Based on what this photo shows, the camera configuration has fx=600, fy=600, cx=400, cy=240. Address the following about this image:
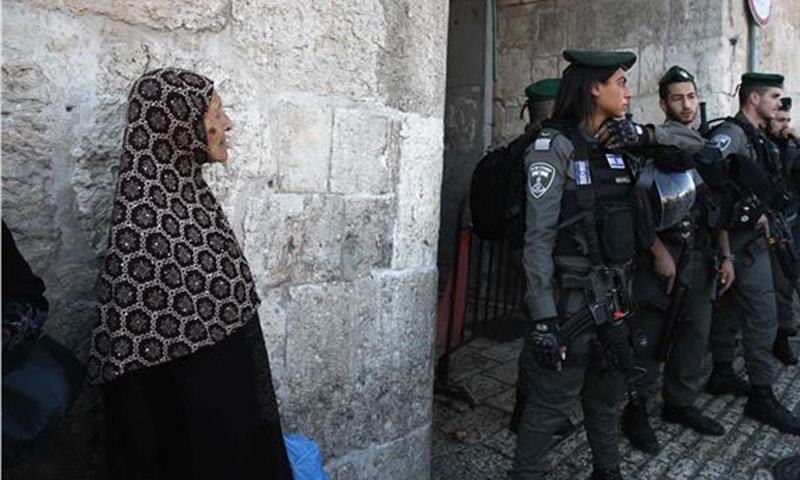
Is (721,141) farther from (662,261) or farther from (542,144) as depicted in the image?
(542,144)

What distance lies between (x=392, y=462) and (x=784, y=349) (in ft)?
11.5

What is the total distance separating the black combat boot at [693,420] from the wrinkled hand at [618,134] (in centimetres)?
176

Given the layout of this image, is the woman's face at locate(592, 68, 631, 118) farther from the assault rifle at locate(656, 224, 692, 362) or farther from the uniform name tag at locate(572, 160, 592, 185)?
the assault rifle at locate(656, 224, 692, 362)

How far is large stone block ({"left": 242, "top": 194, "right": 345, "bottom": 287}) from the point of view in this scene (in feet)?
6.40

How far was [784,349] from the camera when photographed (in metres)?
4.43

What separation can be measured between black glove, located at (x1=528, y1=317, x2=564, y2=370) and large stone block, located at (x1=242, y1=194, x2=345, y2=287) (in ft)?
2.57

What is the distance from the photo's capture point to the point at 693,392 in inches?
133

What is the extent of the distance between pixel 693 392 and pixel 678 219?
110cm

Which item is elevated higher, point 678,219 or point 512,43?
point 512,43

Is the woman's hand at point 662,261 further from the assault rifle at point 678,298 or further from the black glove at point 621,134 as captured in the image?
the black glove at point 621,134

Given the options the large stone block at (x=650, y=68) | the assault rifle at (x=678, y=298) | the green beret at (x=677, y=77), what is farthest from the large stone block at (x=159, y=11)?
the large stone block at (x=650, y=68)

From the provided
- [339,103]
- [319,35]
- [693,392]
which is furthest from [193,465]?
[693,392]

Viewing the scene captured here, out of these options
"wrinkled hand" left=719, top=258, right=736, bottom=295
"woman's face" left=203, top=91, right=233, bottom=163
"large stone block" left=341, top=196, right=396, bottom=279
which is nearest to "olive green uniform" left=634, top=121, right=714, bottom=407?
"wrinkled hand" left=719, top=258, right=736, bottom=295

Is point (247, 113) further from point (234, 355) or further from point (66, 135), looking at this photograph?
point (234, 355)
